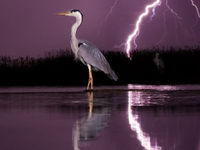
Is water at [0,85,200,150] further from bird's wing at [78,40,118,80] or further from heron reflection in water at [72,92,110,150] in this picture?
bird's wing at [78,40,118,80]

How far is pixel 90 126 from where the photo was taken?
6.08 meters

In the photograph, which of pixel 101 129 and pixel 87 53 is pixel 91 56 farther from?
pixel 101 129

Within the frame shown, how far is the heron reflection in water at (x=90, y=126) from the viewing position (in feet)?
16.8

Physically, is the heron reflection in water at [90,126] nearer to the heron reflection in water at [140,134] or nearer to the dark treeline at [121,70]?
the heron reflection in water at [140,134]

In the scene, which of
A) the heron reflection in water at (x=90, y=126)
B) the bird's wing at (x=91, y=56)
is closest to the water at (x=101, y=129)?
the heron reflection in water at (x=90, y=126)

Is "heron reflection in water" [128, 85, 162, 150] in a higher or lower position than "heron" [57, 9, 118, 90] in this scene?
lower

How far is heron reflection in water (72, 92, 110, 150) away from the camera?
16.8ft

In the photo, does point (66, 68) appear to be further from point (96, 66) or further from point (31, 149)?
point (31, 149)

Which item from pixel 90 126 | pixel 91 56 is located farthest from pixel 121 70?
pixel 90 126

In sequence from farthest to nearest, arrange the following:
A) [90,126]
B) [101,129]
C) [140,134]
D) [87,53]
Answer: [87,53], [90,126], [101,129], [140,134]

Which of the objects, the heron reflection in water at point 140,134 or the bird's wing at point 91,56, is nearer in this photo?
the heron reflection in water at point 140,134

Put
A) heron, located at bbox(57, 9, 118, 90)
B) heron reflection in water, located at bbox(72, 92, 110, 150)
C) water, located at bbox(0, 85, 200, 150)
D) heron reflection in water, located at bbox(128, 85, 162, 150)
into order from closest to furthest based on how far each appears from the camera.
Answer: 1. heron reflection in water, located at bbox(128, 85, 162, 150)
2. water, located at bbox(0, 85, 200, 150)
3. heron reflection in water, located at bbox(72, 92, 110, 150)
4. heron, located at bbox(57, 9, 118, 90)

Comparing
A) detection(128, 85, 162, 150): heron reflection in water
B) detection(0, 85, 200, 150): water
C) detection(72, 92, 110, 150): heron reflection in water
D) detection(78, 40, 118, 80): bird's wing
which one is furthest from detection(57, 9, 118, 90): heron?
detection(128, 85, 162, 150): heron reflection in water

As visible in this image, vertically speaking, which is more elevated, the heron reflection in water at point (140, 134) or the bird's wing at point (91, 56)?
the bird's wing at point (91, 56)
